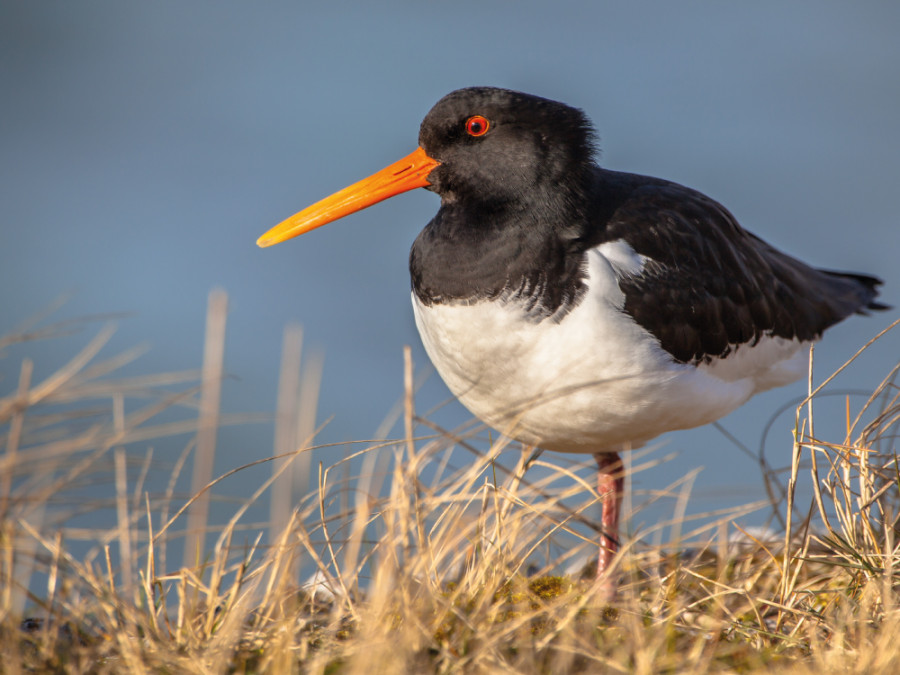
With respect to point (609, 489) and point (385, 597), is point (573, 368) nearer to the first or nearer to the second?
point (609, 489)

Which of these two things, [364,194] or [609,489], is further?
[609,489]

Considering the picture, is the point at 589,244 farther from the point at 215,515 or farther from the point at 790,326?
the point at 215,515

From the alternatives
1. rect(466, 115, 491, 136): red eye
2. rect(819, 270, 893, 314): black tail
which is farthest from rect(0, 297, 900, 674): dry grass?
rect(819, 270, 893, 314): black tail

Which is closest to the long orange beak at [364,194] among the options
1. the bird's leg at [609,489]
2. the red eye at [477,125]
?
the red eye at [477,125]

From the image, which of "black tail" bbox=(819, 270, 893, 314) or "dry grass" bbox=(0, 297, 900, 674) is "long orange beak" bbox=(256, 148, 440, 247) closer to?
"dry grass" bbox=(0, 297, 900, 674)

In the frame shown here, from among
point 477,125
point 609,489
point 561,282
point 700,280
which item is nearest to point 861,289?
point 700,280

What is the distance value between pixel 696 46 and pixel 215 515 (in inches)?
418

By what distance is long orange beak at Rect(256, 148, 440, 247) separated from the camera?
3.71 m

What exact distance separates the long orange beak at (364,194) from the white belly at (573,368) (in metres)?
0.54

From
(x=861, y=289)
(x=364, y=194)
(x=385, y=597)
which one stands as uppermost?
(x=364, y=194)

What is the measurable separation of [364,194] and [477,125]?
0.61 m

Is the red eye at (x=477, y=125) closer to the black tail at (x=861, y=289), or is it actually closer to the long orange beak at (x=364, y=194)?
the long orange beak at (x=364, y=194)

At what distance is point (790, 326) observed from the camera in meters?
4.23

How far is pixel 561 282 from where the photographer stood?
3297mm
